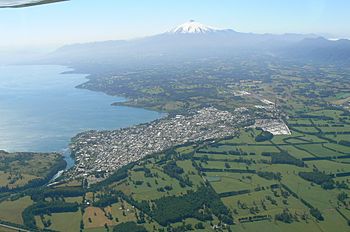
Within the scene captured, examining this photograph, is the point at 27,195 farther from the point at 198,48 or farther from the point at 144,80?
the point at 198,48

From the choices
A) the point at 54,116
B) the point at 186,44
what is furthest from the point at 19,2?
the point at 186,44

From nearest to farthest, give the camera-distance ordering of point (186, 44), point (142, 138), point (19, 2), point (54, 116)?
point (19, 2)
point (142, 138)
point (54, 116)
point (186, 44)

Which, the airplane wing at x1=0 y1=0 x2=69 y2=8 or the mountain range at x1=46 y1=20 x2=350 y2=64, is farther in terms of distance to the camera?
the mountain range at x1=46 y1=20 x2=350 y2=64

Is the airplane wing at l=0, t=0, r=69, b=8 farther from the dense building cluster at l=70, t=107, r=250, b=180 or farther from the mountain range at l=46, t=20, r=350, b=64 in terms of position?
the mountain range at l=46, t=20, r=350, b=64

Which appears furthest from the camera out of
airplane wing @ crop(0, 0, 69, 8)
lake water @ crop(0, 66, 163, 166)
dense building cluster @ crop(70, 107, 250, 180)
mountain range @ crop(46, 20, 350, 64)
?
mountain range @ crop(46, 20, 350, 64)

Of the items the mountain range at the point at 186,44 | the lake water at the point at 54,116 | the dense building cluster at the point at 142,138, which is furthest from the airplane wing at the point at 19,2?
the mountain range at the point at 186,44

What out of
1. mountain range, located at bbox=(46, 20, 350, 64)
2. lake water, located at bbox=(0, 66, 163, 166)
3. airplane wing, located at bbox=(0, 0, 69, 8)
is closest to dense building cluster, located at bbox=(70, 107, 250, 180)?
lake water, located at bbox=(0, 66, 163, 166)

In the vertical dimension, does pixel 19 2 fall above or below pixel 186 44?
above

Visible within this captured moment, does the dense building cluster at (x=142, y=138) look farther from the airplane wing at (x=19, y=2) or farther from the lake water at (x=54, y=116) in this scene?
the airplane wing at (x=19, y=2)

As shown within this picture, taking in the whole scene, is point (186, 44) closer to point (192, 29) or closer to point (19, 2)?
point (192, 29)
